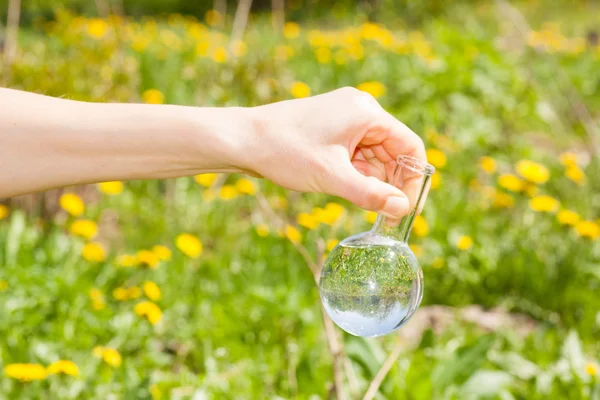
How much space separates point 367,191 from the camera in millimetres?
1222

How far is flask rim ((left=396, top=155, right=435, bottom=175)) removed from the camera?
50.0 inches

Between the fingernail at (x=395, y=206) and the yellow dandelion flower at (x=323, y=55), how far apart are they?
13.9 feet

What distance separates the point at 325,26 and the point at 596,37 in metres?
3.28

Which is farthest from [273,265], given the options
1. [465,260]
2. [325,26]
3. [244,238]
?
[325,26]

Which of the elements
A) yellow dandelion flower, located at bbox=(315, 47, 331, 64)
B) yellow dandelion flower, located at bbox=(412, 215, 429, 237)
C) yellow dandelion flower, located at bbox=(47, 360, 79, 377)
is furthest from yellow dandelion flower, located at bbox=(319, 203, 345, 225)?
yellow dandelion flower, located at bbox=(315, 47, 331, 64)

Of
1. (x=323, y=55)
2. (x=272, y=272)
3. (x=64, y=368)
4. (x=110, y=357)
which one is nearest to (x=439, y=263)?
(x=272, y=272)

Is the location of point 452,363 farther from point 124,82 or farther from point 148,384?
point 124,82

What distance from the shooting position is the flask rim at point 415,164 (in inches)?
50.0

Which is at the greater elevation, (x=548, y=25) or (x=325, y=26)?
(x=548, y=25)

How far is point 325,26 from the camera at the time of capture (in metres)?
9.25

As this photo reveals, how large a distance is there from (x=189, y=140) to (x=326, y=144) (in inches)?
10.1

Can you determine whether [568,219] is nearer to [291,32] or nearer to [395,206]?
[395,206]

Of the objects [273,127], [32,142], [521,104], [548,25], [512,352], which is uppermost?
[273,127]

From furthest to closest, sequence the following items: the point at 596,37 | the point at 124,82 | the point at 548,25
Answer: the point at 548,25 < the point at 596,37 < the point at 124,82
